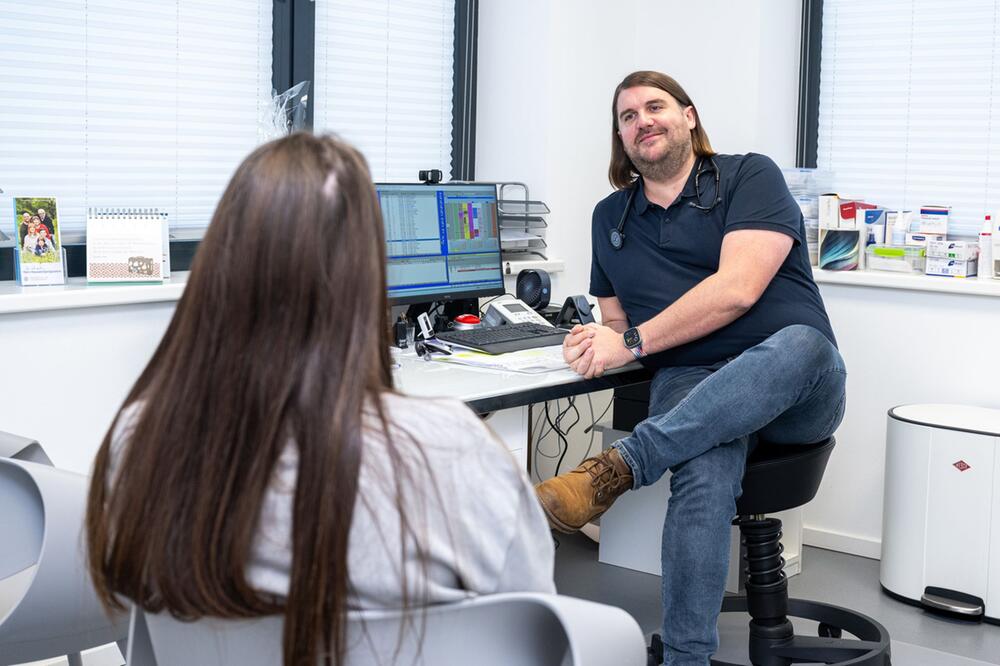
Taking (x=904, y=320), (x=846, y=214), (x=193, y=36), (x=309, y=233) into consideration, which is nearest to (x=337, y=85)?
(x=193, y=36)

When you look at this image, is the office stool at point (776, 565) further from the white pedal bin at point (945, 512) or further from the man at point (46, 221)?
the man at point (46, 221)

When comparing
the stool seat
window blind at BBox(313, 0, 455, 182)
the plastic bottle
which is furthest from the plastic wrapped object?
the plastic bottle

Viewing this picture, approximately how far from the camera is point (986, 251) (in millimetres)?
3246

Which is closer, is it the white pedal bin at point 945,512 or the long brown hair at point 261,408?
the long brown hair at point 261,408

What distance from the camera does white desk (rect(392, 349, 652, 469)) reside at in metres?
2.11

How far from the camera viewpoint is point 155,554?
901mm

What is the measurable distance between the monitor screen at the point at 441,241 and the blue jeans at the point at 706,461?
0.85 meters

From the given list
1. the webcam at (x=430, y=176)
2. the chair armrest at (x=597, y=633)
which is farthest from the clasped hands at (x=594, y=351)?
the chair armrest at (x=597, y=633)

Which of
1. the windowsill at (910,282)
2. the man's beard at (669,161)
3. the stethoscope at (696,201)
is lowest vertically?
the windowsill at (910,282)

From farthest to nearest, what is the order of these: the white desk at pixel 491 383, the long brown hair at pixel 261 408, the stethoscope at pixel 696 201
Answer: the stethoscope at pixel 696 201 < the white desk at pixel 491 383 < the long brown hair at pixel 261 408

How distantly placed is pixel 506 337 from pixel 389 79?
1261 millimetres

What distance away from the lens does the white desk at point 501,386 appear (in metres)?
2.11

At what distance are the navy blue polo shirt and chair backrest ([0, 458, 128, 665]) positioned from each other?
1489 mm

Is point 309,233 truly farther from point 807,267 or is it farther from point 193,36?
point 193,36
